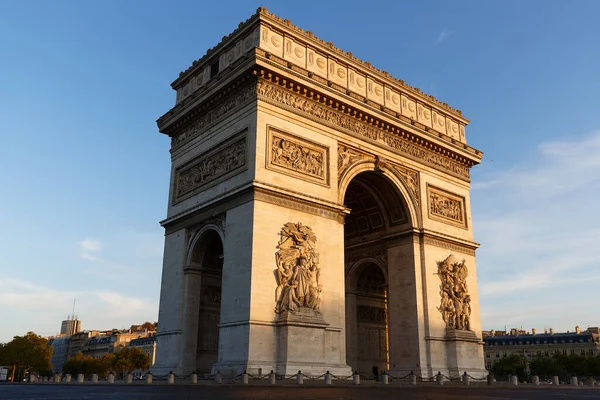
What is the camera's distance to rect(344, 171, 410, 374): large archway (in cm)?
2702

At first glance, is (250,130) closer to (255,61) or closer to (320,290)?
(255,61)

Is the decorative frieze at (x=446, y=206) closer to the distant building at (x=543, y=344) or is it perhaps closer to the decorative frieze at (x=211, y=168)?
the decorative frieze at (x=211, y=168)

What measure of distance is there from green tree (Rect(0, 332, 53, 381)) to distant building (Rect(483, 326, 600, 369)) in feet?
215

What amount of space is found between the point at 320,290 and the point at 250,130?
6776 mm

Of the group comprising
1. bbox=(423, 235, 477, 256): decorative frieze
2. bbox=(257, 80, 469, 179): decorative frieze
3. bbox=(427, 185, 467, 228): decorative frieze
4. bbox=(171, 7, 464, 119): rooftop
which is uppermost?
bbox=(171, 7, 464, 119): rooftop

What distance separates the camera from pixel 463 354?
25547 millimetres

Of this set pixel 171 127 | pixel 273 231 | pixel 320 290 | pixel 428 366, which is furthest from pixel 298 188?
pixel 428 366

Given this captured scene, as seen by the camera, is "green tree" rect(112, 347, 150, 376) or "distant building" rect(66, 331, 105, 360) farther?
"distant building" rect(66, 331, 105, 360)

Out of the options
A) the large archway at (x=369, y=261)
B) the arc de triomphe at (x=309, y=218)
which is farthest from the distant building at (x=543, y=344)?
the arc de triomphe at (x=309, y=218)

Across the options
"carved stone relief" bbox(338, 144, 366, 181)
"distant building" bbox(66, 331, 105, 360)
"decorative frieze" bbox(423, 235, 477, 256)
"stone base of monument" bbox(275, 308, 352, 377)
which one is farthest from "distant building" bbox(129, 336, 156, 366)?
"stone base of monument" bbox(275, 308, 352, 377)

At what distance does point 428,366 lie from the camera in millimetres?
24344

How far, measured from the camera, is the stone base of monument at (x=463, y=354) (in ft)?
82.4

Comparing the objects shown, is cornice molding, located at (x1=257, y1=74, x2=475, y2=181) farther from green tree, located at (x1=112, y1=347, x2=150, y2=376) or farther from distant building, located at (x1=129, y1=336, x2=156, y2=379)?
distant building, located at (x1=129, y1=336, x2=156, y2=379)

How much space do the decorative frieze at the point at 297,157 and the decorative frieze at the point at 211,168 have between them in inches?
45.1
